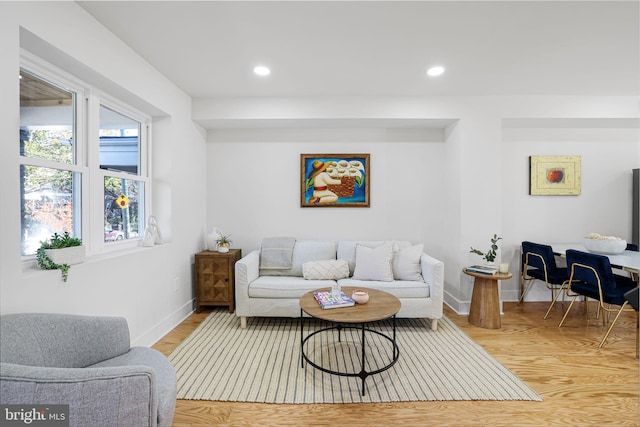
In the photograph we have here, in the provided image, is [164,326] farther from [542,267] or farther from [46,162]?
[542,267]

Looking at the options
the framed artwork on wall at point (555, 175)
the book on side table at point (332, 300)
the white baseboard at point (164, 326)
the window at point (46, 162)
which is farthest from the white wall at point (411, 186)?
the window at point (46, 162)

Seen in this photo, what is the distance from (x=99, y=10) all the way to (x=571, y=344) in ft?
15.5

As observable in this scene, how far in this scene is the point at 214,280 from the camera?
3.27 meters

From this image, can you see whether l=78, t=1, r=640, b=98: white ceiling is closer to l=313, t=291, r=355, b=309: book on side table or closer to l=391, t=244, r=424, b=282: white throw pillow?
l=391, t=244, r=424, b=282: white throw pillow

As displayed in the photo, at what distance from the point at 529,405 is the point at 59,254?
3.16 metres

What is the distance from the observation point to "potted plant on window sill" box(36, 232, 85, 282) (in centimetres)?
167

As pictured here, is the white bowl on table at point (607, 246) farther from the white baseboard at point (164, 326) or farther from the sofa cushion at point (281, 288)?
the white baseboard at point (164, 326)

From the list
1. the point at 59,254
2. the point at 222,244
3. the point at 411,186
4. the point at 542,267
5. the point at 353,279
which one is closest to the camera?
the point at 59,254

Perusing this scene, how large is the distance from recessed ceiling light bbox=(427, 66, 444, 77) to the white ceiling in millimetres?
65

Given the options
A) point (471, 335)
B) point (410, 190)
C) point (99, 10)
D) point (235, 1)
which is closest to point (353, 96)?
point (410, 190)

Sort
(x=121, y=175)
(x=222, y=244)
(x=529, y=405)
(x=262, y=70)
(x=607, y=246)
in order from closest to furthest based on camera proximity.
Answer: (x=529, y=405) < (x=121, y=175) < (x=262, y=70) < (x=607, y=246) < (x=222, y=244)

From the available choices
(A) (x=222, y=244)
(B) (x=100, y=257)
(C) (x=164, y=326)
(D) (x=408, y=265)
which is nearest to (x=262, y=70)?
(A) (x=222, y=244)

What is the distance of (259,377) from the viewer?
2100mm

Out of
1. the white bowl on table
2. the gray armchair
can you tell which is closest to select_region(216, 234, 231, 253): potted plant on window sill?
the gray armchair
